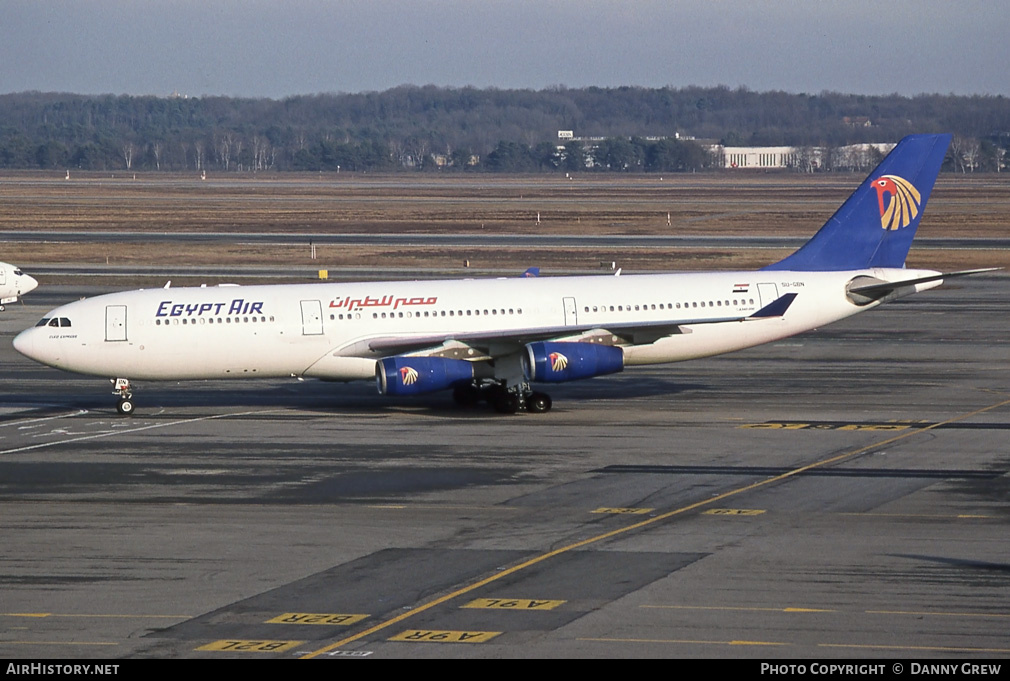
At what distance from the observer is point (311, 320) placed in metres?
41.0

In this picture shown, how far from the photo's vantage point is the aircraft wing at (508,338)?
40188 mm

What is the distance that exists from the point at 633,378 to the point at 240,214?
9630 centimetres

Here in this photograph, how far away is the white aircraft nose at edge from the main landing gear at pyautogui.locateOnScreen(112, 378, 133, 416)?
28.8 metres

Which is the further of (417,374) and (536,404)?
(536,404)

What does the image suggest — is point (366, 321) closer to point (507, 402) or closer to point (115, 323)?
point (507, 402)

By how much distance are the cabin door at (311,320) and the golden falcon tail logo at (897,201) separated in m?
18.5

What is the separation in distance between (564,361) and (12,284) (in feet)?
126

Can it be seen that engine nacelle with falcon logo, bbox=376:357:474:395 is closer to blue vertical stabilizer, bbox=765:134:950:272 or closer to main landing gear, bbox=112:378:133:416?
main landing gear, bbox=112:378:133:416

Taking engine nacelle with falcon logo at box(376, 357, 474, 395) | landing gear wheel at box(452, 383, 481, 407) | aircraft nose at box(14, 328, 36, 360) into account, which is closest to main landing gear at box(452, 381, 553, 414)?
landing gear wheel at box(452, 383, 481, 407)

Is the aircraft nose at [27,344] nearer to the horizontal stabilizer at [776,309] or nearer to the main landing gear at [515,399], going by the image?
the main landing gear at [515,399]

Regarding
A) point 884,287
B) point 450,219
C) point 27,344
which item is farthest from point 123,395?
point 450,219

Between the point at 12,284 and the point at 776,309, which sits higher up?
the point at 12,284
